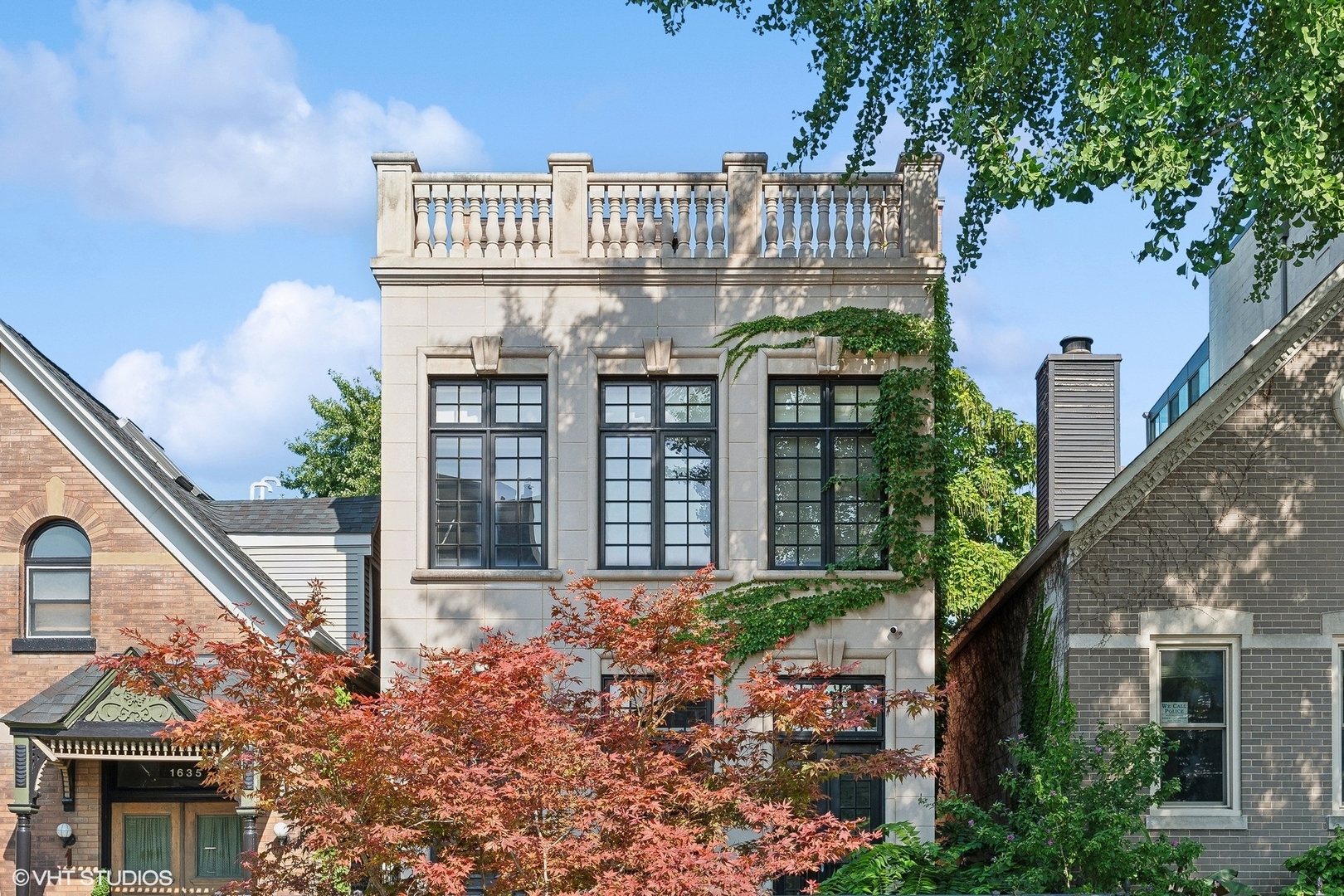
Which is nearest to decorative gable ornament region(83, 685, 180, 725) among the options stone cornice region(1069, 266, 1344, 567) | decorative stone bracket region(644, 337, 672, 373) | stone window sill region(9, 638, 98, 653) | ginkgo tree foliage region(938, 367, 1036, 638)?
stone window sill region(9, 638, 98, 653)

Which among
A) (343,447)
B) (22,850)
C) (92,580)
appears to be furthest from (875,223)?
(343,447)

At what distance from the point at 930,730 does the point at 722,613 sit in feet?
9.49

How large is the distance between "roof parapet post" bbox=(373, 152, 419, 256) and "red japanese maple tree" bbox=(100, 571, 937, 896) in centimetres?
655

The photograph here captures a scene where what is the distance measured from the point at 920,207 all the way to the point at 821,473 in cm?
359

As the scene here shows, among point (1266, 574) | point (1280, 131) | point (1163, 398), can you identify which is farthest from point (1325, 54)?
point (1163, 398)

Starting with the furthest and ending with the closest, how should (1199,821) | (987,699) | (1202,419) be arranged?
(987,699) < (1202,419) < (1199,821)

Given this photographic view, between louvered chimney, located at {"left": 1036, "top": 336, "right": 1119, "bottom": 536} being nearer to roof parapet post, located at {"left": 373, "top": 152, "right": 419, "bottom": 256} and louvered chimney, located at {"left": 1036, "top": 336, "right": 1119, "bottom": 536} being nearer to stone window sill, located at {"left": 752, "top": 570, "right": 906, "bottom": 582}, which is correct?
stone window sill, located at {"left": 752, "top": 570, "right": 906, "bottom": 582}

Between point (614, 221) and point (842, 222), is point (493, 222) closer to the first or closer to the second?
point (614, 221)

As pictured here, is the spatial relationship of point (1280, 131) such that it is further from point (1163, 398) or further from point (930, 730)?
point (1163, 398)

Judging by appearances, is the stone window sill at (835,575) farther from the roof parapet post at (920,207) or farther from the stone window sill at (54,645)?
the stone window sill at (54,645)

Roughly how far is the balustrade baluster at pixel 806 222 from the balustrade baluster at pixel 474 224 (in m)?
4.02

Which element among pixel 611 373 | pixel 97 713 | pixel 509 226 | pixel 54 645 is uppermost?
pixel 509 226

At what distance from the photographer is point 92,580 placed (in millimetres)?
18328

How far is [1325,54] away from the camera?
12.9 meters
